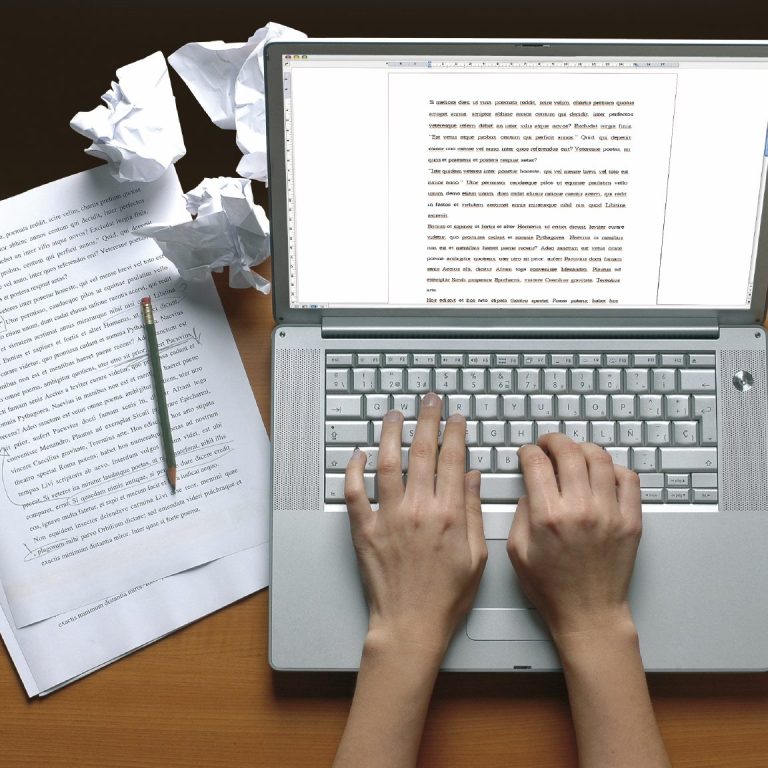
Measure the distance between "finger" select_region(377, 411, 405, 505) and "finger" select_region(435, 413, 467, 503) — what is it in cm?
3

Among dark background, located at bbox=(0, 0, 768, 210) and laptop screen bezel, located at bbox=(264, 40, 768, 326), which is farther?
dark background, located at bbox=(0, 0, 768, 210)

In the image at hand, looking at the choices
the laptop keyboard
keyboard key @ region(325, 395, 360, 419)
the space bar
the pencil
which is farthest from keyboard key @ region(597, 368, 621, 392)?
the pencil

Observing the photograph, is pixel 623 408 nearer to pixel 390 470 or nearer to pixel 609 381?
pixel 609 381

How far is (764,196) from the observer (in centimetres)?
66

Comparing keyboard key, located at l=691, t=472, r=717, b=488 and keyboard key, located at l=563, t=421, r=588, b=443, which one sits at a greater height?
keyboard key, located at l=563, t=421, r=588, b=443

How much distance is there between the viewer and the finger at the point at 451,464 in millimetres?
669

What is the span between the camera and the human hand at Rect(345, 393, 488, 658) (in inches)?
25.8

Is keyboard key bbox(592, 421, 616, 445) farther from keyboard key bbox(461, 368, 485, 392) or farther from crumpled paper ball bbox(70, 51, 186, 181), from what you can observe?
crumpled paper ball bbox(70, 51, 186, 181)

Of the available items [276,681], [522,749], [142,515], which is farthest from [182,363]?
[522,749]

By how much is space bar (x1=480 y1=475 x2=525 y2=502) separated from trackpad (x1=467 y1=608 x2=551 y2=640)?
0.30ft

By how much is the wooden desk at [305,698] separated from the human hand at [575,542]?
0.28ft

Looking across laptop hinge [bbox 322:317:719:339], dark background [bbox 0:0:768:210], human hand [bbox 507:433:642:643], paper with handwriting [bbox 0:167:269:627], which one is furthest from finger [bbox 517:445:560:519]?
dark background [bbox 0:0:768:210]

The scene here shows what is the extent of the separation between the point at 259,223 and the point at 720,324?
41cm

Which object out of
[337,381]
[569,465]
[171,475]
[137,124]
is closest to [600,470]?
[569,465]
